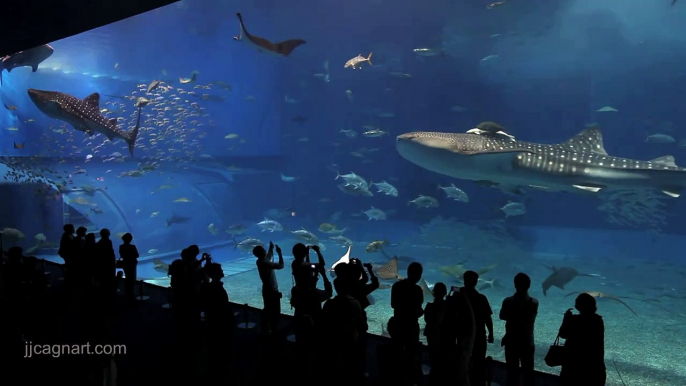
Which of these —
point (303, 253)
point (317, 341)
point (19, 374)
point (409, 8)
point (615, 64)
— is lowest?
point (19, 374)

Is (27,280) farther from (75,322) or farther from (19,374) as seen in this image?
(19,374)

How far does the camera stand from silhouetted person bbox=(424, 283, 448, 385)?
2.32 meters

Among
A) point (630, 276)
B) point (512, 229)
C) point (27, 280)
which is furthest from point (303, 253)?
point (512, 229)

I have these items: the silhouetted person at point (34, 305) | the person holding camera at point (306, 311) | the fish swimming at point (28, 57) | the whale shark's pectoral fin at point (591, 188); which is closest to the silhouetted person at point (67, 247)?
the silhouetted person at point (34, 305)

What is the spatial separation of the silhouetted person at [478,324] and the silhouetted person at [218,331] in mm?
1543

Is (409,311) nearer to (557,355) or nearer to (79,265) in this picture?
(557,355)

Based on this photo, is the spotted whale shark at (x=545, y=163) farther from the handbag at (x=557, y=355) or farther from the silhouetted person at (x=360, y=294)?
the handbag at (x=557, y=355)

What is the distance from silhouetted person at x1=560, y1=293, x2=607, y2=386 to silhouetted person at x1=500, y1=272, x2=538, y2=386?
330 mm

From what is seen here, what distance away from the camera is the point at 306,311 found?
2896 millimetres

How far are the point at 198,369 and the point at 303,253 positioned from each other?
1.07 m

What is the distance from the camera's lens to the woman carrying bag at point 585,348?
6.86 feet

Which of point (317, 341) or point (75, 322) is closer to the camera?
point (317, 341)

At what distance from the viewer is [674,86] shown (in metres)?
26.0

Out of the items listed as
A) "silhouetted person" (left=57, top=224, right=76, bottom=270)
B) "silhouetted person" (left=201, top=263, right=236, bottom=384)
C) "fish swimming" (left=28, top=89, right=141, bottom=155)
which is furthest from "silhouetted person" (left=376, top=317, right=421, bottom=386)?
"fish swimming" (left=28, top=89, right=141, bottom=155)
